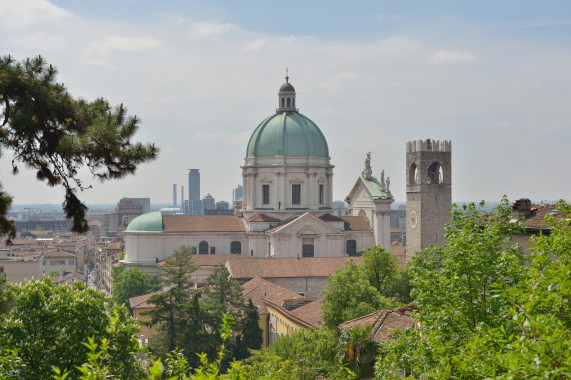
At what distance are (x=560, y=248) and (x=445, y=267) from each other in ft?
11.2

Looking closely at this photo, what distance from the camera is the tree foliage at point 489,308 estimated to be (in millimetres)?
9688

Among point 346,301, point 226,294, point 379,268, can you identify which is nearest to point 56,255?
point 226,294

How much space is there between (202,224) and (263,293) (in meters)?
21.5

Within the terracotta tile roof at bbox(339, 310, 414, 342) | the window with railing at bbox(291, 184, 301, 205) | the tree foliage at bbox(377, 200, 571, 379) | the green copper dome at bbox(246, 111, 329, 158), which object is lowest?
the terracotta tile roof at bbox(339, 310, 414, 342)

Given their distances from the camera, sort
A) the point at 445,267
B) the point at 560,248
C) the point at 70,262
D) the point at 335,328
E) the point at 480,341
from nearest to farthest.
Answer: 1. the point at 480,341
2. the point at 560,248
3. the point at 445,267
4. the point at 335,328
5. the point at 70,262

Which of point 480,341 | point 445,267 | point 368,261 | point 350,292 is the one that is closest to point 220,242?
point 368,261

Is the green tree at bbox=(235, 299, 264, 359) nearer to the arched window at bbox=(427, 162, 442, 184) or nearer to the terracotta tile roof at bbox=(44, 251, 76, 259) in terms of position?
the arched window at bbox=(427, 162, 442, 184)

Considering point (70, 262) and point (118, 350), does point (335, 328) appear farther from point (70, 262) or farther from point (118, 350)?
point (70, 262)

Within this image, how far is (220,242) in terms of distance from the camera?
7225 cm

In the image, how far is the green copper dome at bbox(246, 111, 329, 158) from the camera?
74.4 m

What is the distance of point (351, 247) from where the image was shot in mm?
72625

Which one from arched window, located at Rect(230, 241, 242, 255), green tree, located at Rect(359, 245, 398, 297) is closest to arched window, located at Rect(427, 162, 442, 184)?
green tree, located at Rect(359, 245, 398, 297)

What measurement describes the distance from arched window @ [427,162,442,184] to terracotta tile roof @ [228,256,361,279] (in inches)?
342

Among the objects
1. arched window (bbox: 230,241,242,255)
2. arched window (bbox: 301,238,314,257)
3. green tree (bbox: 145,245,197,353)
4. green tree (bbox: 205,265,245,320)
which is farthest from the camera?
arched window (bbox: 230,241,242,255)
